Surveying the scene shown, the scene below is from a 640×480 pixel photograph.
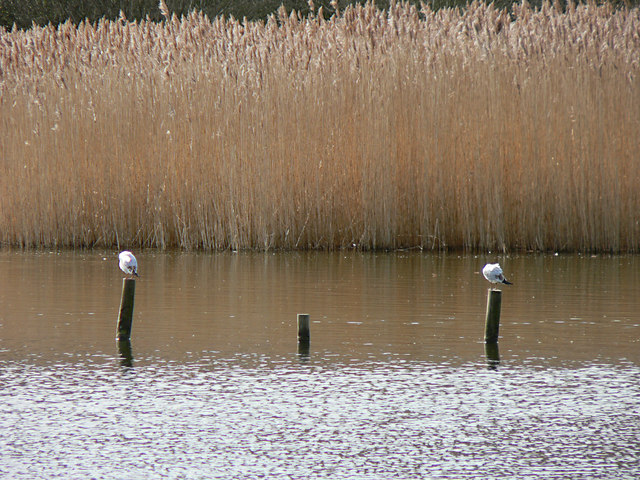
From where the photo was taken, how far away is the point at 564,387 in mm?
4586

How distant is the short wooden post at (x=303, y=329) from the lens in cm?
554

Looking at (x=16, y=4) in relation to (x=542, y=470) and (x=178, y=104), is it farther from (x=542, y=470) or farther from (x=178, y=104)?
(x=542, y=470)

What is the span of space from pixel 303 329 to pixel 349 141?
609 cm

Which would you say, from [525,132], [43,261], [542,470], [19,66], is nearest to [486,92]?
[525,132]

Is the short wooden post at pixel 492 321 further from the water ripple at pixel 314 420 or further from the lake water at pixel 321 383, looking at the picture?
the water ripple at pixel 314 420

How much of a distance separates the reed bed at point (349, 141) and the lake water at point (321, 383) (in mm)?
2814

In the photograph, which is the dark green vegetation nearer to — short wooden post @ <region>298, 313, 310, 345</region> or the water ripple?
short wooden post @ <region>298, 313, 310, 345</region>

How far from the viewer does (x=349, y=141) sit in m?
11.5

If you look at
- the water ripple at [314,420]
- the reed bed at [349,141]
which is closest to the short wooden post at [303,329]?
the water ripple at [314,420]

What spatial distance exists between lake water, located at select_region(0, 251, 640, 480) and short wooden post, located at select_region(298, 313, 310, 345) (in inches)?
4.1

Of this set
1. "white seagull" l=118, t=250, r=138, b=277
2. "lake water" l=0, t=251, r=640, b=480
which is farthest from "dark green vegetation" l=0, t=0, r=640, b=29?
"white seagull" l=118, t=250, r=138, b=277

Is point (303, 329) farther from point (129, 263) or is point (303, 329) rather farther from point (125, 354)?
point (129, 263)

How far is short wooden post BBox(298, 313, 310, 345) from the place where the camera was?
5539 millimetres

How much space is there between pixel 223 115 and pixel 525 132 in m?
3.11
